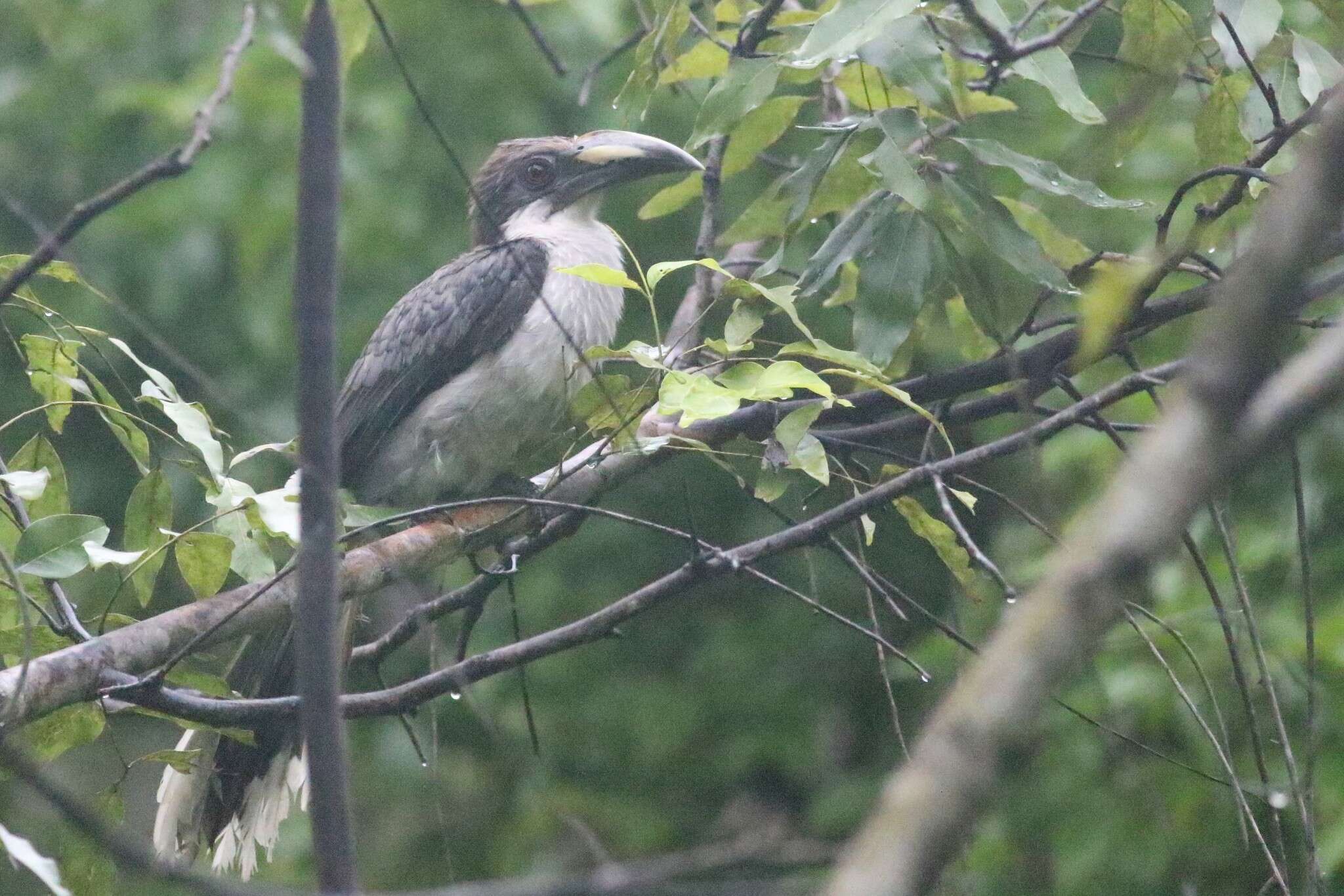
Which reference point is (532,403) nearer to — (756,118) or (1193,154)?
(756,118)

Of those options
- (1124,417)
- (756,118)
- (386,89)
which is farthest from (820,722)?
(756,118)

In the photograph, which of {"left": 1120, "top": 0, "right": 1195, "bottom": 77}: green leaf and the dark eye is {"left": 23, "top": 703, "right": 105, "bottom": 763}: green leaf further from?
the dark eye

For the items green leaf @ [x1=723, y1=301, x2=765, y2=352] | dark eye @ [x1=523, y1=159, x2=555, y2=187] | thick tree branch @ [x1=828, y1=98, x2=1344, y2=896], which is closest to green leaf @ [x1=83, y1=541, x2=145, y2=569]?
green leaf @ [x1=723, y1=301, x2=765, y2=352]

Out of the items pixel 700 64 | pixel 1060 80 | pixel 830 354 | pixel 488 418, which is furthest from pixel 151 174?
pixel 488 418

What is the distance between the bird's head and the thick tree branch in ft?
13.2

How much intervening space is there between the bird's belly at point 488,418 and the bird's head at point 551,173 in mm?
619

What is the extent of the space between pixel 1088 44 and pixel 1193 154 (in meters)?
1.51

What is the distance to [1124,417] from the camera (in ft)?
16.9

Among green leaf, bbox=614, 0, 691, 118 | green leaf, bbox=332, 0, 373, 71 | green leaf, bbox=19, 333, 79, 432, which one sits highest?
green leaf, bbox=332, 0, 373, 71

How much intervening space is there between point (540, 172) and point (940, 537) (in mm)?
2871

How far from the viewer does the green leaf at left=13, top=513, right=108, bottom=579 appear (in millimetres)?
2592

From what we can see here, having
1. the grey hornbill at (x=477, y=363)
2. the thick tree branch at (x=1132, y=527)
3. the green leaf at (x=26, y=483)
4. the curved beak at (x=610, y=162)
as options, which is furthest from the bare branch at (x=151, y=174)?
the curved beak at (x=610, y=162)

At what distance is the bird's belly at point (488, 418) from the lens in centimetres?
437

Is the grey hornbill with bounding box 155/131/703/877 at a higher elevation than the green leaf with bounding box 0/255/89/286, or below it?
below
